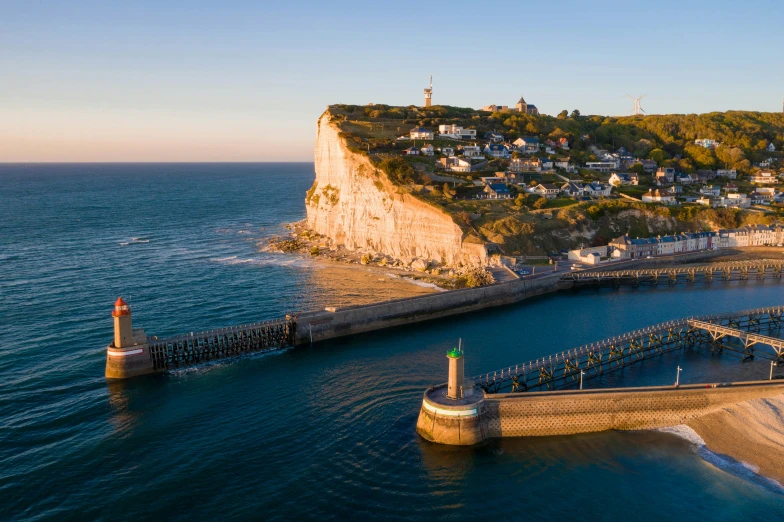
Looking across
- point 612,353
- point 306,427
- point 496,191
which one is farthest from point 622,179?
point 306,427

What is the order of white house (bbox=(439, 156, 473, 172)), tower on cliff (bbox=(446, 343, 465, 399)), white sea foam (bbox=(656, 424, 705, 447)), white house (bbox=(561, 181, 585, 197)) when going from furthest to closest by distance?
white house (bbox=(439, 156, 473, 172)) → white house (bbox=(561, 181, 585, 197)) → tower on cliff (bbox=(446, 343, 465, 399)) → white sea foam (bbox=(656, 424, 705, 447))

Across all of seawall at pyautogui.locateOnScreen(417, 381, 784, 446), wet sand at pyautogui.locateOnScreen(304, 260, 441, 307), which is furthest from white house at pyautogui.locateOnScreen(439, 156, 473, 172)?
seawall at pyautogui.locateOnScreen(417, 381, 784, 446)

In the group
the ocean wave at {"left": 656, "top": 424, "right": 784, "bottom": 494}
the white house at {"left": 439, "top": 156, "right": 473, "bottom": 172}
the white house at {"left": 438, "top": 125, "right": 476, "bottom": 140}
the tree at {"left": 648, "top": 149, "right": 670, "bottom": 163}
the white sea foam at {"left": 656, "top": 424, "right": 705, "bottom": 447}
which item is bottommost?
the ocean wave at {"left": 656, "top": 424, "right": 784, "bottom": 494}

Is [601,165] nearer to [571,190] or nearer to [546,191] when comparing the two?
[571,190]

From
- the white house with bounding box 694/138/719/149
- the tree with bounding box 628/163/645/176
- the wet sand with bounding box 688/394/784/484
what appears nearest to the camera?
the wet sand with bounding box 688/394/784/484

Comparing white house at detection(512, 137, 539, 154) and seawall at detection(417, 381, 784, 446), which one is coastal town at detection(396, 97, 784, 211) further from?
seawall at detection(417, 381, 784, 446)
